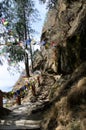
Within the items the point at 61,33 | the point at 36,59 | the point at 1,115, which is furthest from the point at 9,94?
the point at 36,59

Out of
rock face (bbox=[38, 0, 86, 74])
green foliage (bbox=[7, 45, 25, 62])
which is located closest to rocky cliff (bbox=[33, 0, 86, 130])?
rock face (bbox=[38, 0, 86, 74])

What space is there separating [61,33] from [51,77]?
13.5 ft

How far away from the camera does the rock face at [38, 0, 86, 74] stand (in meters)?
14.9

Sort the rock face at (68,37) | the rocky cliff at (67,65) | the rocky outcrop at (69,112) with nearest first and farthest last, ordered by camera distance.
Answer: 1. the rocky outcrop at (69,112)
2. the rocky cliff at (67,65)
3. the rock face at (68,37)

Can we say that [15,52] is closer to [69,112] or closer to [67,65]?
[67,65]

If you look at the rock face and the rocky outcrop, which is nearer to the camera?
the rocky outcrop

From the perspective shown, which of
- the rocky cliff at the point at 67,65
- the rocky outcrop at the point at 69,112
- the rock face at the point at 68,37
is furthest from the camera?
the rock face at the point at 68,37

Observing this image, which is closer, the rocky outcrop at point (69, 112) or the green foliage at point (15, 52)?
the rocky outcrop at point (69, 112)

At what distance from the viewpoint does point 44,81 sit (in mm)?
22406

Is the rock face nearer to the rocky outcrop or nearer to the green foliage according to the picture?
the green foliage

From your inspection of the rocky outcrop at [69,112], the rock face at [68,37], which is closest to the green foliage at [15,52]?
the rock face at [68,37]

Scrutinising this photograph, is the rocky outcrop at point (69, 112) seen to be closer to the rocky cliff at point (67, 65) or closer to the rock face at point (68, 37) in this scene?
the rocky cliff at point (67, 65)

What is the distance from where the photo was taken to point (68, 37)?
1590cm

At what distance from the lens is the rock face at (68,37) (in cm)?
1495
